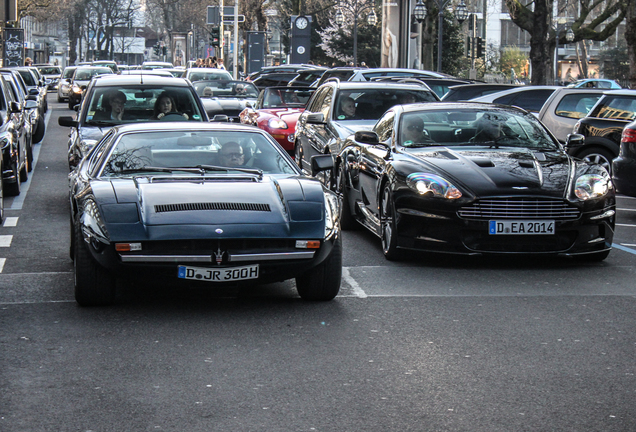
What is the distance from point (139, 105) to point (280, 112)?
22.6ft

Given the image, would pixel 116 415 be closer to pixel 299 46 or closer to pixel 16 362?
pixel 16 362

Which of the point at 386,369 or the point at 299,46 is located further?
the point at 299,46

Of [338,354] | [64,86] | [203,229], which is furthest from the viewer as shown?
[64,86]

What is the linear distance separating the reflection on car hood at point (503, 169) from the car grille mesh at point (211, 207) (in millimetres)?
2370

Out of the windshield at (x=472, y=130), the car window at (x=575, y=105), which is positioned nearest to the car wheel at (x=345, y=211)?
the windshield at (x=472, y=130)

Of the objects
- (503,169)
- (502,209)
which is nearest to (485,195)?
(502,209)

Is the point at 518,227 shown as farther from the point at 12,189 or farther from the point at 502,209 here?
the point at 12,189

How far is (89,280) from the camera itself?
655 cm

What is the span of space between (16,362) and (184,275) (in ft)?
4.23

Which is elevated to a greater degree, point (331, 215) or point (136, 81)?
point (136, 81)

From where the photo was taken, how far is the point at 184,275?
6371 mm

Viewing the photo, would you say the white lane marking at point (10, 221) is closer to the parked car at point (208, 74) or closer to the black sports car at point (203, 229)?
the black sports car at point (203, 229)

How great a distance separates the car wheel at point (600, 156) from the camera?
50.9 feet

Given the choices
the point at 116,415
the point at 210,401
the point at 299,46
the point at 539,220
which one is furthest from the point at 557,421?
the point at 299,46
